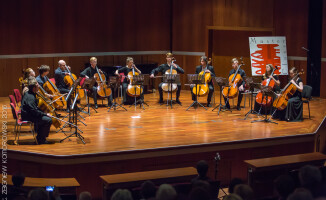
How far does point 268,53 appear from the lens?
11258 mm

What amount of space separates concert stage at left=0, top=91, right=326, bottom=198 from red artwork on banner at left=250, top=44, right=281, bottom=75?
→ 1.93 metres

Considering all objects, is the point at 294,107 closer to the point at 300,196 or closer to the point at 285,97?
the point at 285,97

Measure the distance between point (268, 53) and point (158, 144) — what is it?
206 inches

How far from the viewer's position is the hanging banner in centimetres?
1120

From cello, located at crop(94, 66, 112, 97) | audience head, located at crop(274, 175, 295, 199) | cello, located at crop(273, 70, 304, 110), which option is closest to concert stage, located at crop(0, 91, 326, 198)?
cello, located at crop(273, 70, 304, 110)

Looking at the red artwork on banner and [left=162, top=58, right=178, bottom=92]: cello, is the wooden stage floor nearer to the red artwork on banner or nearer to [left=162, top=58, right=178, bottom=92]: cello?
[left=162, top=58, right=178, bottom=92]: cello

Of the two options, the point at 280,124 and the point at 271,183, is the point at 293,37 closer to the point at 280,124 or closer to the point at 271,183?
the point at 280,124

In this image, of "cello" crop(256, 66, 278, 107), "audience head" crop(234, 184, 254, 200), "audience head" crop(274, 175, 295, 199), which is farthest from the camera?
"cello" crop(256, 66, 278, 107)

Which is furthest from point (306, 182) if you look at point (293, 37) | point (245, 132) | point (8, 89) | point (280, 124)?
point (8, 89)

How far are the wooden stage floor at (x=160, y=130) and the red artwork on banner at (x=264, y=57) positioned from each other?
1336 millimetres

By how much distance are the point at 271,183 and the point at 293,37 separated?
6173mm

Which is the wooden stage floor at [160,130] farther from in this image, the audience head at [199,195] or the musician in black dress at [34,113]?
the audience head at [199,195]

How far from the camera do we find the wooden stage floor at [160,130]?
23.2ft

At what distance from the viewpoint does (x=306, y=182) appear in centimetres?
415
